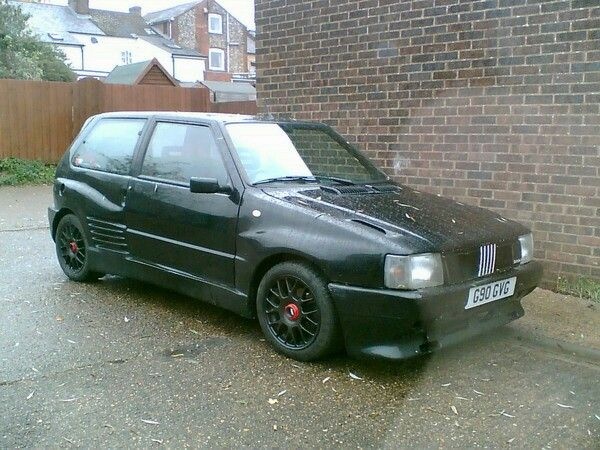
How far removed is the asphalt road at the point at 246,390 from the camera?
134 inches

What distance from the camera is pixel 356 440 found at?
3.36 m

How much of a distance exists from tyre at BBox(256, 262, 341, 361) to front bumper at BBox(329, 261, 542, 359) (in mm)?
104

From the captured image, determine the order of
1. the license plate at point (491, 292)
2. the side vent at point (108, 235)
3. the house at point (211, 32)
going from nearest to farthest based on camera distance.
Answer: the license plate at point (491, 292)
the side vent at point (108, 235)
the house at point (211, 32)

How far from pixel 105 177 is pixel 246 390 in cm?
271

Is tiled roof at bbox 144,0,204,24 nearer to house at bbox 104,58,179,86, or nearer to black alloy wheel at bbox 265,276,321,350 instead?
house at bbox 104,58,179,86

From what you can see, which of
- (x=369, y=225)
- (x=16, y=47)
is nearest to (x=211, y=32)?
(x=16, y=47)

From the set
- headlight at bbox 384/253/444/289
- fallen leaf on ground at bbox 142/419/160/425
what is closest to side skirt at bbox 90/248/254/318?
headlight at bbox 384/253/444/289

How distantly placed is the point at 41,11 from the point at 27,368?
4484cm

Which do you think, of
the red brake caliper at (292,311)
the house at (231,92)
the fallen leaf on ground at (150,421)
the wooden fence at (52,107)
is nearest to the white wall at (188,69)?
the house at (231,92)

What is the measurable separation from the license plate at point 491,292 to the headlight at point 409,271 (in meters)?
0.36

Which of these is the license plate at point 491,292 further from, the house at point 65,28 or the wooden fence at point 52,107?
the house at point 65,28

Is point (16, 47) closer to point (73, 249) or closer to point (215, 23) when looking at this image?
point (73, 249)

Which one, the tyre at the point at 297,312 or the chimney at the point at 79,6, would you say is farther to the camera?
the chimney at the point at 79,6

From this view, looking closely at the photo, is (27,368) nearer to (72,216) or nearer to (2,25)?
(72,216)
